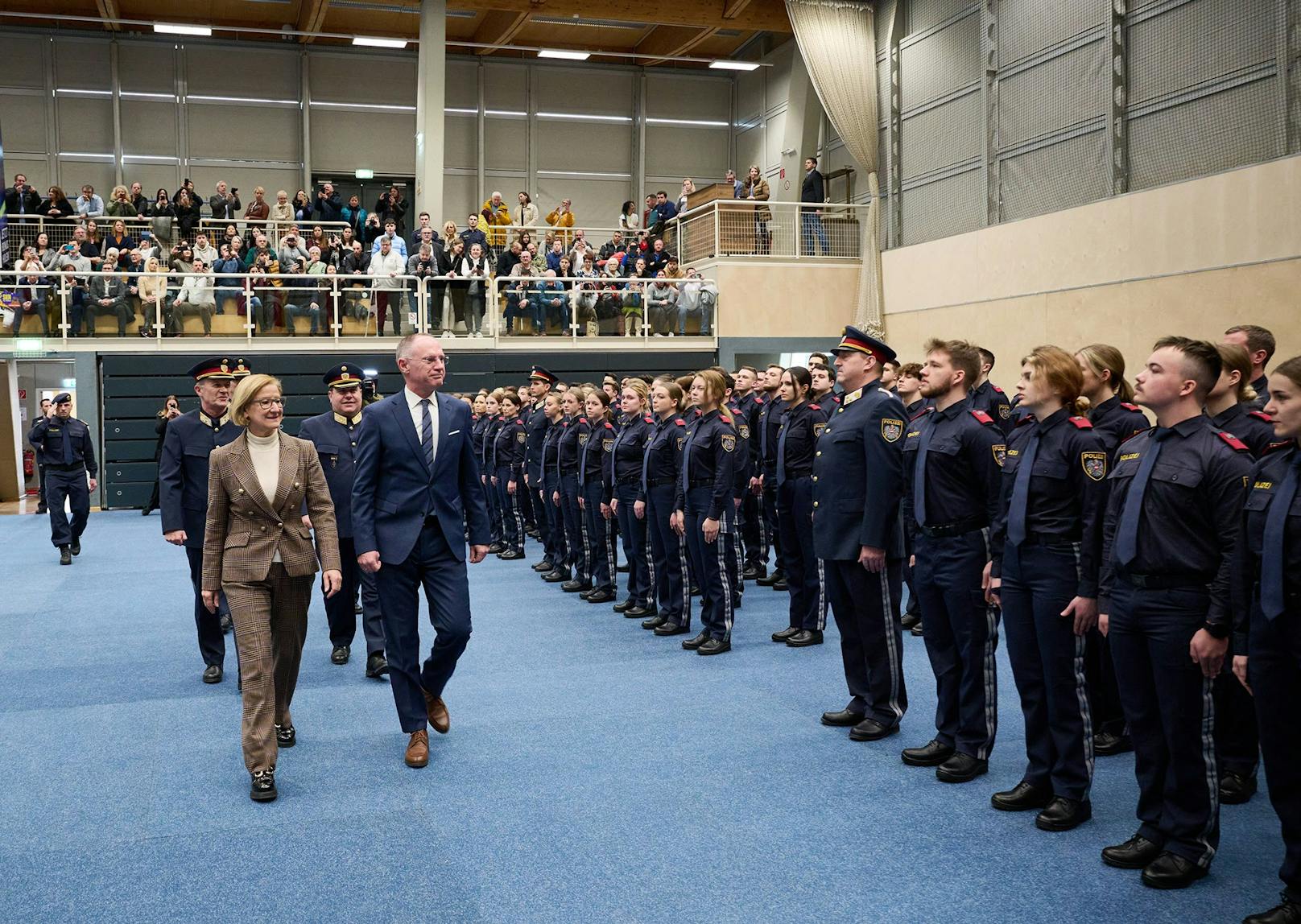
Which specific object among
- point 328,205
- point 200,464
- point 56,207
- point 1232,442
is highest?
point 328,205

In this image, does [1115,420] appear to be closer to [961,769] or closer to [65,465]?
[961,769]

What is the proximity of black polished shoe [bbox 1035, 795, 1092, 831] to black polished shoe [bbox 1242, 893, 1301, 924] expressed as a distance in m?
0.82

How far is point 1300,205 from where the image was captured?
36.2ft

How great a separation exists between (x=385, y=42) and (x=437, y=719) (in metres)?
18.0

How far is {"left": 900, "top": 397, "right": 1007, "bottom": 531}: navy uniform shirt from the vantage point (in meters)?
4.49

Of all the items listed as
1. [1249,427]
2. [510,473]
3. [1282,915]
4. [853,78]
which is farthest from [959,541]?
[853,78]

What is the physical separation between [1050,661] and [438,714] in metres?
2.80

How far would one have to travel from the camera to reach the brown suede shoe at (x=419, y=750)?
4855 mm

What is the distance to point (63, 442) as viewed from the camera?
12008 mm

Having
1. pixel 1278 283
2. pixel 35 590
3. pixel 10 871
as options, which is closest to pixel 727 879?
pixel 10 871

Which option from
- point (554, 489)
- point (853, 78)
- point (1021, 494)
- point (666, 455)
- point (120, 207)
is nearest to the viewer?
point (1021, 494)

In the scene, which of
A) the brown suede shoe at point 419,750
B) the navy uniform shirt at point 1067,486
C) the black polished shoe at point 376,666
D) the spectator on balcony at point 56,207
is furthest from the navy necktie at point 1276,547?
the spectator on balcony at point 56,207

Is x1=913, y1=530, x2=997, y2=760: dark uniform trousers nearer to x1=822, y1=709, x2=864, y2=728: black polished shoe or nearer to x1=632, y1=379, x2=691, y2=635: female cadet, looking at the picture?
x1=822, y1=709, x2=864, y2=728: black polished shoe

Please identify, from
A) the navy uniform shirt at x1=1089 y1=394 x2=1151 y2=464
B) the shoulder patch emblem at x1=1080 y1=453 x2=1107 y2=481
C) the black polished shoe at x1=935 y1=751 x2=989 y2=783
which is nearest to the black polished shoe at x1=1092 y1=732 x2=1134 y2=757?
the black polished shoe at x1=935 y1=751 x2=989 y2=783
